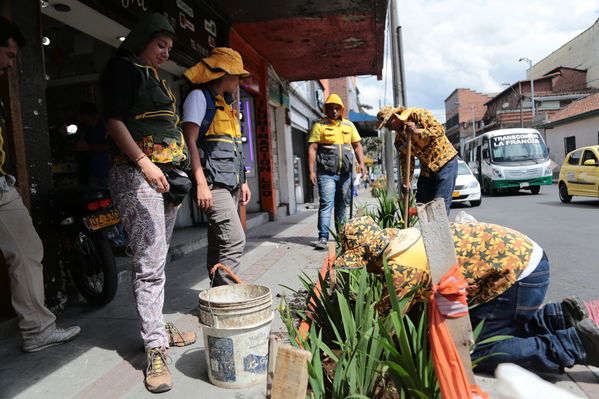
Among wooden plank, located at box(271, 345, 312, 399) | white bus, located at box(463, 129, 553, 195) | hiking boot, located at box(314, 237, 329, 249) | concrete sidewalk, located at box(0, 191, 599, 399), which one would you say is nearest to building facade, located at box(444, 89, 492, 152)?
white bus, located at box(463, 129, 553, 195)

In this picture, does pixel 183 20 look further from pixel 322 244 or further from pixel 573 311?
pixel 573 311

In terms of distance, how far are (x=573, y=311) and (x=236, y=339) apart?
1.81 meters

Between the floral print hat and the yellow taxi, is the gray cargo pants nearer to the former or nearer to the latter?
the floral print hat

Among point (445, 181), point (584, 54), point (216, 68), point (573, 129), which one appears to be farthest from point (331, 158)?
point (584, 54)

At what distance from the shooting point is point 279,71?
1095 cm

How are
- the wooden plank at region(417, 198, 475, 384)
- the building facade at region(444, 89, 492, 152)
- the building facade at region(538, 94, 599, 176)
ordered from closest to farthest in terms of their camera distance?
the wooden plank at region(417, 198, 475, 384)
the building facade at region(538, 94, 599, 176)
the building facade at region(444, 89, 492, 152)

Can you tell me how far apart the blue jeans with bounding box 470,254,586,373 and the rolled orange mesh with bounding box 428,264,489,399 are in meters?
0.65

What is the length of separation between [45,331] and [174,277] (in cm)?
189

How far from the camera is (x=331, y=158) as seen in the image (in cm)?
601

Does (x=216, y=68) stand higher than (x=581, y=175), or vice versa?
(x=216, y=68)

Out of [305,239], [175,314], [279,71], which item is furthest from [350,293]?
[279,71]

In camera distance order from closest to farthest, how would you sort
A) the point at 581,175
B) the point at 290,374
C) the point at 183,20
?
the point at 290,374
the point at 183,20
the point at 581,175

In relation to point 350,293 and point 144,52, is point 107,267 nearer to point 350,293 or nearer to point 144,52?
point 144,52

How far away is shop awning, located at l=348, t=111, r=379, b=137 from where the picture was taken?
18312 millimetres
